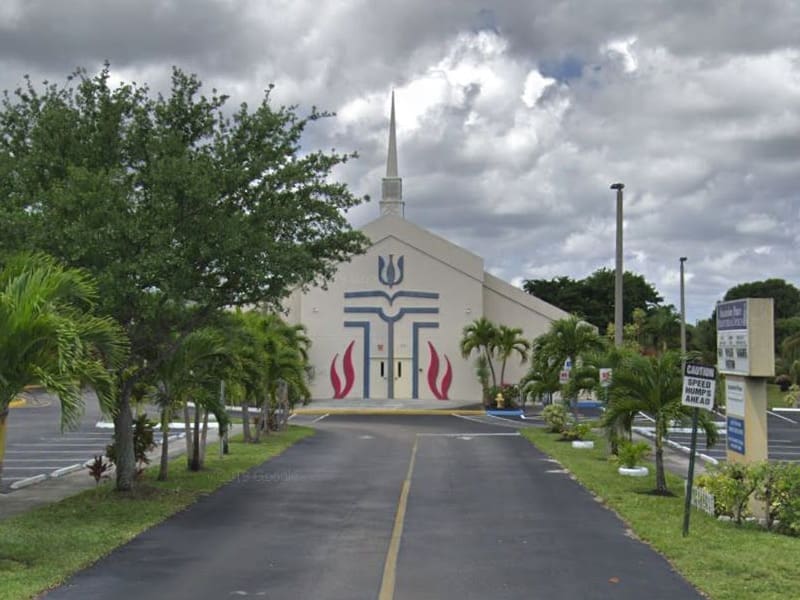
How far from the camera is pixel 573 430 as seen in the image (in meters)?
29.2

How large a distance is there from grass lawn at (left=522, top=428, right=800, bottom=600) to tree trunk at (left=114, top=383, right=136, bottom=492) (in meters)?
8.67

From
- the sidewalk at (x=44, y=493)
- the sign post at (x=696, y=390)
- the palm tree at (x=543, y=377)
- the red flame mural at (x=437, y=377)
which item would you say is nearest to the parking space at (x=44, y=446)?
the sidewalk at (x=44, y=493)

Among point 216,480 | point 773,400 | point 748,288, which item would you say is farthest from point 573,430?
point 748,288

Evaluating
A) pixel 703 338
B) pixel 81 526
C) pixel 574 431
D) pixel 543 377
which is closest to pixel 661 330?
pixel 703 338

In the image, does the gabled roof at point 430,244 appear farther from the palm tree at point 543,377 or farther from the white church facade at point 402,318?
the palm tree at point 543,377

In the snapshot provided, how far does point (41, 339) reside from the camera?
10.2 meters

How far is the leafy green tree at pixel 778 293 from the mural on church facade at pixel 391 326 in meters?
47.1

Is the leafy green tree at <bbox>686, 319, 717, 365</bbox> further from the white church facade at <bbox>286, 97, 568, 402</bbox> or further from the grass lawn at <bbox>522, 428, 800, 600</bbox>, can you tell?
the grass lawn at <bbox>522, 428, 800, 600</bbox>

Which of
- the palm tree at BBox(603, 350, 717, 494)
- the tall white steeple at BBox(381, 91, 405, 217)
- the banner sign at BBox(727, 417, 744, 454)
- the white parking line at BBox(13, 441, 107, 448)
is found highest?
the tall white steeple at BBox(381, 91, 405, 217)

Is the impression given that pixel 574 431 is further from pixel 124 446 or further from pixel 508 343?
pixel 508 343

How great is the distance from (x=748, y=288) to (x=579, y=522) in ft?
275

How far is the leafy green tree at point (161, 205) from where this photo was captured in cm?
1388

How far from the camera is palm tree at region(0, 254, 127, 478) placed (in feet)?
32.8

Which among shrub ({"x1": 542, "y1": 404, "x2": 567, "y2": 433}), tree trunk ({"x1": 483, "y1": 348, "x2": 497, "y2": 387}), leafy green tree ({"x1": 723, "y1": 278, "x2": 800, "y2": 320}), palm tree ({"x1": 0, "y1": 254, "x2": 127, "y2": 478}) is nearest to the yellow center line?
palm tree ({"x1": 0, "y1": 254, "x2": 127, "y2": 478})
